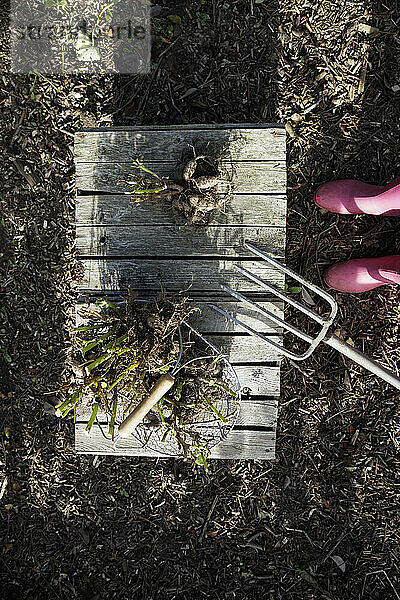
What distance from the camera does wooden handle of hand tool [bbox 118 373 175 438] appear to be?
1887mm

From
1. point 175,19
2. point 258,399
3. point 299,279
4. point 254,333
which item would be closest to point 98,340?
point 254,333

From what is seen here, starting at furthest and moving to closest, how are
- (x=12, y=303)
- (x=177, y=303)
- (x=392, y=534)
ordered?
(x=12, y=303), (x=392, y=534), (x=177, y=303)

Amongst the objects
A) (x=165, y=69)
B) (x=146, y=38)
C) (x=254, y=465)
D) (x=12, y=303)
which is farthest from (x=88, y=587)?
(x=146, y=38)

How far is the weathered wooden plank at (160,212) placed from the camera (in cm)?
217

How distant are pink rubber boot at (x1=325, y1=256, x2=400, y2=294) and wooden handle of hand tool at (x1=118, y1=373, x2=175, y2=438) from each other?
1.16 m

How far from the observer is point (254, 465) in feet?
8.84

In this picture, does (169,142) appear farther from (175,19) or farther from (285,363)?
(285,363)

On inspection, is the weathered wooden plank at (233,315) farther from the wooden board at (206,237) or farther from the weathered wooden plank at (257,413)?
the weathered wooden plank at (257,413)

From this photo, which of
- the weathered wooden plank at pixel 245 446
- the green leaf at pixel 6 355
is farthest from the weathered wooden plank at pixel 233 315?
the green leaf at pixel 6 355

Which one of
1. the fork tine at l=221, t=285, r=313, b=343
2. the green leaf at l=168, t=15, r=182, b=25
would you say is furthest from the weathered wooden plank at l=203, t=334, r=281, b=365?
the green leaf at l=168, t=15, r=182, b=25

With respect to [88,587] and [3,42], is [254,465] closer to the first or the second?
[88,587]

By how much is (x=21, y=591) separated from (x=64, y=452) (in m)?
0.88

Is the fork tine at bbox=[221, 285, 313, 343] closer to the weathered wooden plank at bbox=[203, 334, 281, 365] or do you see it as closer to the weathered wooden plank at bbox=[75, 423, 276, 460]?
the weathered wooden plank at bbox=[203, 334, 281, 365]

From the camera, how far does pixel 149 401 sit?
6.25ft
